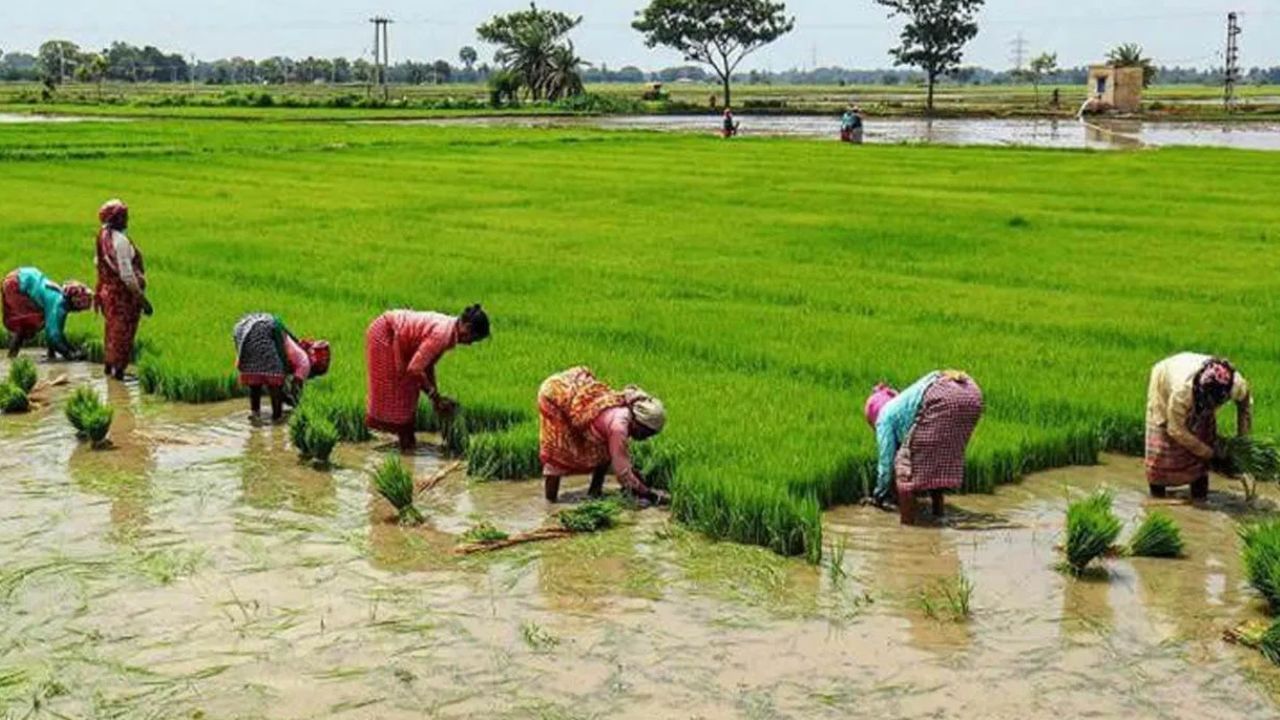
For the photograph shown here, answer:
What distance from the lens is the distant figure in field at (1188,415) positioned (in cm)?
720

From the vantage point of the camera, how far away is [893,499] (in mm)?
7570

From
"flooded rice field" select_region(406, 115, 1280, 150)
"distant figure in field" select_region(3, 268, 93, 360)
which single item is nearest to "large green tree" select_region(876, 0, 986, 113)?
"flooded rice field" select_region(406, 115, 1280, 150)

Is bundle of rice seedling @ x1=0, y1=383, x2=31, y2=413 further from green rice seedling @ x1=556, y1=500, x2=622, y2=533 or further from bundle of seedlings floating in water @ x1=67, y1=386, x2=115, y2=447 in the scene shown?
green rice seedling @ x1=556, y1=500, x2=622, y2=533

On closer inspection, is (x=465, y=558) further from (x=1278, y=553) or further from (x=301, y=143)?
(x=301, y=143)

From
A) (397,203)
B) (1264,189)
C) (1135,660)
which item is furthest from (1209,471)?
(1264,189)

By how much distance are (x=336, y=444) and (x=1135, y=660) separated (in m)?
4.93

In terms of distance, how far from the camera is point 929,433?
7121 mm

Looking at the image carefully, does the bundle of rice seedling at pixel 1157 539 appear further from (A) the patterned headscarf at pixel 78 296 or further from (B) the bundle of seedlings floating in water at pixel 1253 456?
(A) the patterned headscarf at pixel 78 296

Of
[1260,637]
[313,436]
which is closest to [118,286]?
[313,436]

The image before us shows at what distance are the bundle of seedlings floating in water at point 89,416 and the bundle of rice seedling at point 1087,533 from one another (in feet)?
17.9

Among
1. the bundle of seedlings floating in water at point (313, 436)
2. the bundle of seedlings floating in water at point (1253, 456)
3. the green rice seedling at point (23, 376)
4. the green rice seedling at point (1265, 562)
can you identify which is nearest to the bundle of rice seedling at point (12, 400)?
the green rice seedling at point (23, 376)

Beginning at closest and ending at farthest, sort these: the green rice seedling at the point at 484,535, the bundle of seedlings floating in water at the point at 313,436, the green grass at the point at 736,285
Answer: the green rice seedling at the point at 484,535
the bundle of seedlings floating in water at the point at 313,436
the green grass at the point at 736,285

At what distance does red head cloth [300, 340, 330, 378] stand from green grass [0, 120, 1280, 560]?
0.17 meters

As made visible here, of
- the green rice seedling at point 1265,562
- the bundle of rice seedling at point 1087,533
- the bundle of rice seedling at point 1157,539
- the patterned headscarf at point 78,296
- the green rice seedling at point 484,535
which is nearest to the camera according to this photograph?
the green rice seedling at point 1265,562
